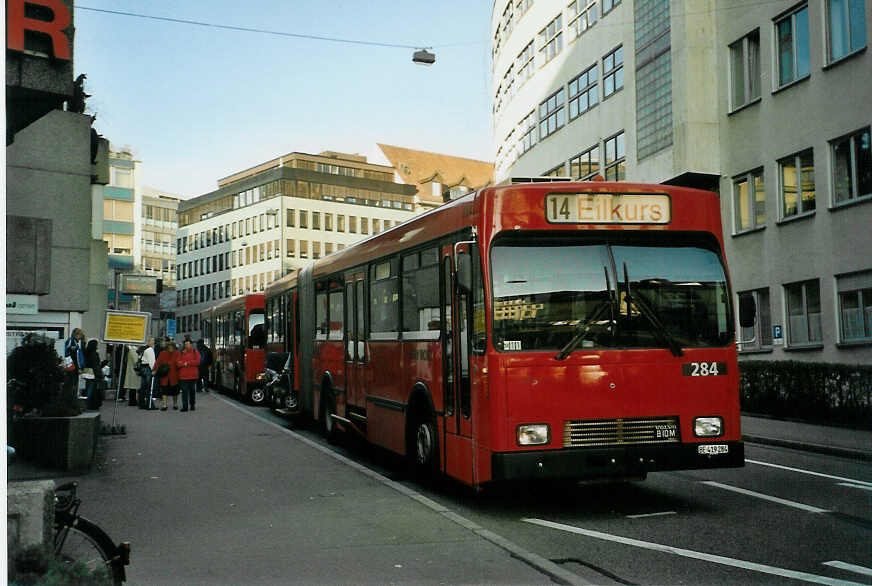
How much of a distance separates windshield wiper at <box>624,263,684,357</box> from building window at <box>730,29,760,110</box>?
68.1ft

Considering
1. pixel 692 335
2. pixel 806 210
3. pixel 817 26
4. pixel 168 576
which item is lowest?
pixel 168 576

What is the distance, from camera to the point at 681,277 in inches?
372

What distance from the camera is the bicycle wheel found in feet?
17.7

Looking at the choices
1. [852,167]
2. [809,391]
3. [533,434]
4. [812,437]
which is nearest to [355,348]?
[533,434]

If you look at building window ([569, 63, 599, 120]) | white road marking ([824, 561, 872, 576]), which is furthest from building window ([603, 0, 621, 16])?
white road marking ([824, 561, 872, 576])

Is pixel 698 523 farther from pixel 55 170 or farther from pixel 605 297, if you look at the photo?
pixel 55 170

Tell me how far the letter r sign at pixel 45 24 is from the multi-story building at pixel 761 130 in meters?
17.9

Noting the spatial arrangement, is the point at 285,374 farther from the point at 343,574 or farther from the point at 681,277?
the point at 343,574

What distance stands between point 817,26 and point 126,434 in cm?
1811

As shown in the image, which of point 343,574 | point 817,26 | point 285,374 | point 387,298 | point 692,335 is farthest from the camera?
point 817,26

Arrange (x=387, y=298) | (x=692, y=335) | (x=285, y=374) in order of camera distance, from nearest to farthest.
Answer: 1. (x=692, y=335)
2. (x=387, y=298)
3. (x=285, y=374)

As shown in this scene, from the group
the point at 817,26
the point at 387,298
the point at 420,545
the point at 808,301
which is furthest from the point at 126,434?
the point at 817,26

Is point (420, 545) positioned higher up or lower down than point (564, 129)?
lower down

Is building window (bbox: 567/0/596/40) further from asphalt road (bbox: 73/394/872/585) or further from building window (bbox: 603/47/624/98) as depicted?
asphalt road (bbox: 73/394/872/585)
